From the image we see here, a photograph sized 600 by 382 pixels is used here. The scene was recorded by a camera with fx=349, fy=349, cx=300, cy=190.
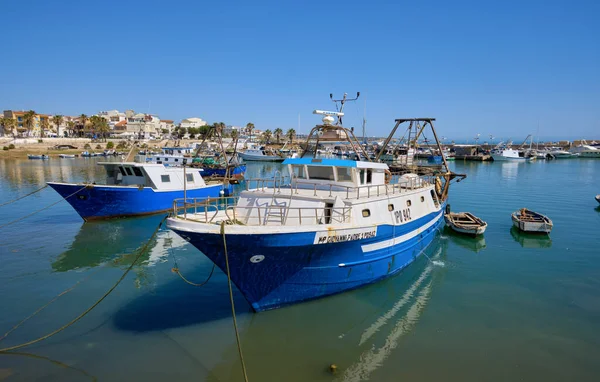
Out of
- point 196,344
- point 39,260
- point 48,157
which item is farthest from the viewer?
point 48,157

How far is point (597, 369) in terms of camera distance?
10273 mm

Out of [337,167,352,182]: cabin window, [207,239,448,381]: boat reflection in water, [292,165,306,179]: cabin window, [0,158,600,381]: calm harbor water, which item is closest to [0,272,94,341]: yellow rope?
[0,158,600,381]: calm harbor water

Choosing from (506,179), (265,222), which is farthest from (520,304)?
(506,179)

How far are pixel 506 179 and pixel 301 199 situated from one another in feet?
173

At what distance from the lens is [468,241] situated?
887 inches

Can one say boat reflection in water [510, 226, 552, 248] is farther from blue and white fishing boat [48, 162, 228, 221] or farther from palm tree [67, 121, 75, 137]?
palm tree [67, 121, 75, 137]

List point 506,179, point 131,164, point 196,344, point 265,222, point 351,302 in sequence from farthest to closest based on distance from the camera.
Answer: point 506,179 → point 131,164 → point 351,302 → point 265,222 → point 196,344

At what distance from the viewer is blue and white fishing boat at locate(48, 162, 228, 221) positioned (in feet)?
87.6

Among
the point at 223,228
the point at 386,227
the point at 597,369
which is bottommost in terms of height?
the point at 597,369

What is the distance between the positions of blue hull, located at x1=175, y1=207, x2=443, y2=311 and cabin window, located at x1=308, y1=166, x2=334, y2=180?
3.41 m

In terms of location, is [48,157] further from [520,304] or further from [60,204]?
[520,304]

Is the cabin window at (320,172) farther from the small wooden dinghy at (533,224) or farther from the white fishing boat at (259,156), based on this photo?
the white fishing boat at (259,156)

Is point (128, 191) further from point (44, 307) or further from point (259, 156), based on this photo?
point (259, 156)

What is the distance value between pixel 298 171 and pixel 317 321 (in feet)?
22.1
